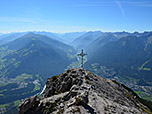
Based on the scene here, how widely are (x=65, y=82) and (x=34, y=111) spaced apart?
14.4 meters

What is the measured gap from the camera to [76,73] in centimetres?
4206

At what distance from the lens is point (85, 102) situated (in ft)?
75.0

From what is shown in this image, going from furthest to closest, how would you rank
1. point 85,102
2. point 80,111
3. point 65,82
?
point 65,82, point 85,102, point 80,111

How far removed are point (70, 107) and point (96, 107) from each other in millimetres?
4928

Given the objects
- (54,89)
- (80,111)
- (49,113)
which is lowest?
(54,89)

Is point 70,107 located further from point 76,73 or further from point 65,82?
point 76,73

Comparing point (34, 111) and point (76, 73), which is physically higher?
point (76, 73)

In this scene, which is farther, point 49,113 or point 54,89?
point 54,89

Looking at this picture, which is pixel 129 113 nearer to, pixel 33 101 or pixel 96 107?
pixel 96 107

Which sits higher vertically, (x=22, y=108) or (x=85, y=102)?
(x=85, y=102)

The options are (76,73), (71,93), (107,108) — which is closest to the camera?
(107,108)


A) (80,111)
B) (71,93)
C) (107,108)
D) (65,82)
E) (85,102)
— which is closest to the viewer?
(80,111)

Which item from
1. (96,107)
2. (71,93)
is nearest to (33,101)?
(71,93)

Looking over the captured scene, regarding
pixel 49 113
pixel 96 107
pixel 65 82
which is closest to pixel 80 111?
pixel 96 107
